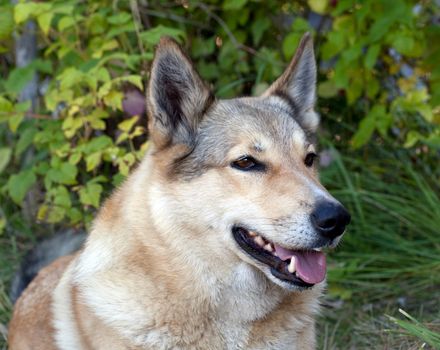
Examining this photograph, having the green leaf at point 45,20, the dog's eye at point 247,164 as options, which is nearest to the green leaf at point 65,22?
the green leaf at point 45,20

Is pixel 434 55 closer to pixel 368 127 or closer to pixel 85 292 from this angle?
pixel 368 127

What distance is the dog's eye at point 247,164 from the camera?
3094mm

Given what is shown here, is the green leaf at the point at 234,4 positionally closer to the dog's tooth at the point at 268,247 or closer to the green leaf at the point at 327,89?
the green leaf at the point at 327,89

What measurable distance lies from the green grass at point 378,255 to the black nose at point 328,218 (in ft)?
4.05

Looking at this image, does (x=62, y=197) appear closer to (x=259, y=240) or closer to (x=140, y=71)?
(x=140, y=71)

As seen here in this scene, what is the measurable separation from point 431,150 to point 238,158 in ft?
8.76

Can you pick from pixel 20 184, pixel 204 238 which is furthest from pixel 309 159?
pixel 20 184

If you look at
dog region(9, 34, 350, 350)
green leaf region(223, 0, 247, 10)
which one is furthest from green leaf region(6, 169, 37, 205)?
green leaf region(223, 0, 247, 10)

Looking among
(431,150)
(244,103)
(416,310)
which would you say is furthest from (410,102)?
(244,103)

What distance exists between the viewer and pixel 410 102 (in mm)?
4707

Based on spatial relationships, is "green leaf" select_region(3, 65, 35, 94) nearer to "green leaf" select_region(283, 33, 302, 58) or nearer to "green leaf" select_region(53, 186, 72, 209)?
"green leaf" select_region(53, 186, 72, 209)

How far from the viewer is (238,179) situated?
306cm

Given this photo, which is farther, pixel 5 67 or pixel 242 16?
pixel 5 67

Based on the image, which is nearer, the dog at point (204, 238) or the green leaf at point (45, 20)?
the dog at point (204, 238)
